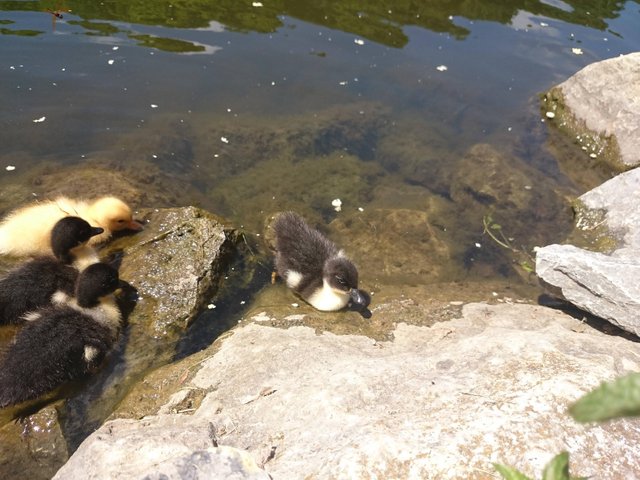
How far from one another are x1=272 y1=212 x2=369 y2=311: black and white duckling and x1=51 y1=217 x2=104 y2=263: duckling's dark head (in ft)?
5.84

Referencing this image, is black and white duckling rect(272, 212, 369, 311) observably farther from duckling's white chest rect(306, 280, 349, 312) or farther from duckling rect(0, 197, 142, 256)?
duckling rect(0, 197, 142, 256)

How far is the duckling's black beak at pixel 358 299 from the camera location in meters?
4.67

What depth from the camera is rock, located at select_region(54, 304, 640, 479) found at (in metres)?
2.43

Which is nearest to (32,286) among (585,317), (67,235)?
(67,235)

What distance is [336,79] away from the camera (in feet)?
26.9

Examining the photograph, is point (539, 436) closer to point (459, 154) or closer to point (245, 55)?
point (459, 154)

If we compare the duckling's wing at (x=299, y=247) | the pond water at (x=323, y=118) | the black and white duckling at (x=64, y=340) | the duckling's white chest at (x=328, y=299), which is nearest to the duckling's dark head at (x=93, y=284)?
the black and white duckling at (x=64, y=340)

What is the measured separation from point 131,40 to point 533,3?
8.38 m

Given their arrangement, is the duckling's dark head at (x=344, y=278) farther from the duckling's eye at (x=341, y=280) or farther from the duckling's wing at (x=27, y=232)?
the duckling's wing at (x=27, y=232)

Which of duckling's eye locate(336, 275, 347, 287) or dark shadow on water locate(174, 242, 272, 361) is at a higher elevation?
duckling's eye locate(336, 275, 347, 287)

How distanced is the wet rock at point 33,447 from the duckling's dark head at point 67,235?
148 centimetres

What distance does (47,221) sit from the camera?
15.4ft

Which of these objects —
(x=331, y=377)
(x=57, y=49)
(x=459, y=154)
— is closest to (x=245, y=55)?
(x=57, y=49)

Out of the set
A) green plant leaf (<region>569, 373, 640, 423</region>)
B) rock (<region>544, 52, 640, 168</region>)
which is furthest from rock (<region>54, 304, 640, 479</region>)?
rock (<region>544, 52, 640, 168</region>)
